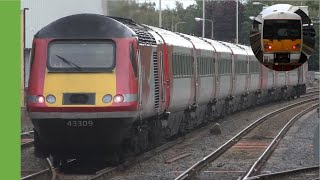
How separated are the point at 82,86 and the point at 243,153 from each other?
18.8 ft

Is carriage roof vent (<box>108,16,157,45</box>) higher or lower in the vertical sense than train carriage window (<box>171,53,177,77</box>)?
higher

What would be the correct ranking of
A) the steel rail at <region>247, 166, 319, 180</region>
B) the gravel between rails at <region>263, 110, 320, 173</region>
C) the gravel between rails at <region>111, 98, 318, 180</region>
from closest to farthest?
1. the steel rail at <region>247, 166, 319, 180</region>
2. the gravel between rails at <region>111, 98, 318, 180</region>
3. the gravel between rails at <region>263, 110, 320, 173</region>

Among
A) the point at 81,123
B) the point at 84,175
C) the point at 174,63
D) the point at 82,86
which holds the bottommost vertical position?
the point at 84,175

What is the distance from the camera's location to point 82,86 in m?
12.7

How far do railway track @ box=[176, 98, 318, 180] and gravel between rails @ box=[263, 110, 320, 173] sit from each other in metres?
0.21

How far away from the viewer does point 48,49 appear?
42.8ft

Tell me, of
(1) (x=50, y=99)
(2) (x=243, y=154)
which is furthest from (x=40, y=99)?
(2) (x=243, y=154)

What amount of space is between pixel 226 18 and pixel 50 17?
2262 cm

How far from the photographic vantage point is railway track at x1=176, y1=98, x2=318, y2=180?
A: 1362cm

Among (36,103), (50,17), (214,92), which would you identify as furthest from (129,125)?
(50,17)

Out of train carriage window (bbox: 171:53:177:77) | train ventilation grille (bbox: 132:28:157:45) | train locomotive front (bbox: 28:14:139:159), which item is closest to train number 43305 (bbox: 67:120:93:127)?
train locomotive front (bbox: 28:14:139:159)

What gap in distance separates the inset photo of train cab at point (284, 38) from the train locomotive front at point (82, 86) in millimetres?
3658

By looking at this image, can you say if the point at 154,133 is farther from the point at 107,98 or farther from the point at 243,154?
the point at 107,98

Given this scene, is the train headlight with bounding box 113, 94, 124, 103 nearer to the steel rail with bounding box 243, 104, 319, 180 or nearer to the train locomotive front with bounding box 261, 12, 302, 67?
the steel rail with bounding box 243, 104, 319, 180
